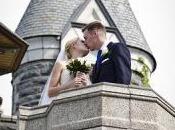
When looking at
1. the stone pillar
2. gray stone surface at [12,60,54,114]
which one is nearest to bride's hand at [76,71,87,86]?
gray stone surface at [12,60,54,114]

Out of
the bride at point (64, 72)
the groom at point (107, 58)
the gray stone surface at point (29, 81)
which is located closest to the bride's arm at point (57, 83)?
the bride at point (64, 72)

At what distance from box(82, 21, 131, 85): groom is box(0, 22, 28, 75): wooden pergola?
8.17 meters

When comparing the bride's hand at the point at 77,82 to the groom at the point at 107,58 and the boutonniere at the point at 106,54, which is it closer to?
the groom at the point at 107,58

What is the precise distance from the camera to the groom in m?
9.27

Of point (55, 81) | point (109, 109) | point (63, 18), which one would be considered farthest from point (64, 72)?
point (63, 18)

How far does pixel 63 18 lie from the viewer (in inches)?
1041

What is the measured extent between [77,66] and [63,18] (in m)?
16.9

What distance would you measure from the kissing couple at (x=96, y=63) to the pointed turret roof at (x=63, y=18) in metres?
16.0

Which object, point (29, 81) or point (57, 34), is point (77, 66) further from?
point (57, 34)

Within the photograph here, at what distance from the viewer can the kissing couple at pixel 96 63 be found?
9.31m

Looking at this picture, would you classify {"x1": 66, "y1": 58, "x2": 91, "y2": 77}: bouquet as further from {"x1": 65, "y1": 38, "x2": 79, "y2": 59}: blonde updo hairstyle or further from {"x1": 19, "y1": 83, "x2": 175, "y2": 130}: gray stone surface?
{"x1": 19, "y1": 83, "x2": 175, "y2": 130}: gray stone surface

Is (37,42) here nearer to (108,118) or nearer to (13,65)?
(13,65)

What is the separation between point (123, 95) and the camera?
9.17 metres

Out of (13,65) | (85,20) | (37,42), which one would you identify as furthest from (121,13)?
(13,65)
